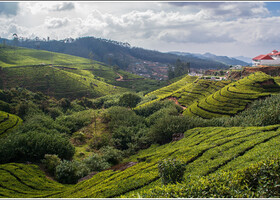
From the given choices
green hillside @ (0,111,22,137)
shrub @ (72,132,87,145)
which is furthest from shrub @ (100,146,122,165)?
green hillside @ (0,111,22,137)

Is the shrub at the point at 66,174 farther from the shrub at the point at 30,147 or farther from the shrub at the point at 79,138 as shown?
the shrub at the point at 79,138

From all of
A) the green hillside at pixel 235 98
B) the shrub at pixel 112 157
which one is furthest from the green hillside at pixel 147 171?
the green hillside at pixel 235 98

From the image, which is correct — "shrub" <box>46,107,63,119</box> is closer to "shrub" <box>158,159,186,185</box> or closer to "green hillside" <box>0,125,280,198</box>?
"green hillside" <box>0,125,280,198</box>

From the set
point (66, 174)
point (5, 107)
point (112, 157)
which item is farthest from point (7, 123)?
point (112, 157)

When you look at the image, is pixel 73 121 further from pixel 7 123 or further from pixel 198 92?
pixel 198 92

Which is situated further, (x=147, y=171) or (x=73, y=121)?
(x=73, y=121)

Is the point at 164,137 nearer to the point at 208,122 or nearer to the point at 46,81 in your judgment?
the point at 208,122

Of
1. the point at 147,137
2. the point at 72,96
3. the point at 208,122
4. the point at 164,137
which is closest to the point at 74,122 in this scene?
the point at 147,137

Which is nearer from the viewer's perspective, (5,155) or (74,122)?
(5,155)

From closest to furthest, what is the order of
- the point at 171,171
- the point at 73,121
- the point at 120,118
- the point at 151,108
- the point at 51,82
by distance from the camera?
1. the point at 171,171
2. the point at 120,118
3. the point at 73,121
4. the point at 151,108
5. the point at 51,82

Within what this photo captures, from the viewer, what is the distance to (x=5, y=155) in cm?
2880

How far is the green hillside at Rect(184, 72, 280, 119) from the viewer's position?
46.2 meters

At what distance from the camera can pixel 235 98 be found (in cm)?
4872

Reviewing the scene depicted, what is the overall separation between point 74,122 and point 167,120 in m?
→ 29.6
